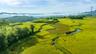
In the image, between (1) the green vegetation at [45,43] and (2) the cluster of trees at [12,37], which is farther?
(2) the cluster of trees at [12,37]

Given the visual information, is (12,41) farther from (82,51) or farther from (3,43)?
(82,51)

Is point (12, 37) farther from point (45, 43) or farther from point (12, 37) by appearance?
point (45, 43)

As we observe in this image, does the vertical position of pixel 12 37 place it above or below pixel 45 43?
above

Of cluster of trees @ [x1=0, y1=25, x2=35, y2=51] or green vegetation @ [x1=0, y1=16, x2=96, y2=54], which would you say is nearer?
green vegetation @ [x1=0, y1=16, x2=96, y2=54]

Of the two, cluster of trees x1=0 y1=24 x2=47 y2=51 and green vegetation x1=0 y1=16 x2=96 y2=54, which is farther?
cluster of trees x1=0 y1=24 x2=47 y2=51

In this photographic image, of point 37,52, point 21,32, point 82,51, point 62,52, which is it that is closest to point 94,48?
point 82,51

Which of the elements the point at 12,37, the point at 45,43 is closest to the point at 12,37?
the point at 12,37

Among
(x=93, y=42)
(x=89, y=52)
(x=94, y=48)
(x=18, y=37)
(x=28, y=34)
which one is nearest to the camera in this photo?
(x=89, y=52)

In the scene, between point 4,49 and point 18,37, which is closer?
point 4,49

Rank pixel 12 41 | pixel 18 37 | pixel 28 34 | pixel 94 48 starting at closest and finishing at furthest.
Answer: pixel 94 48 → pixel 12 41 → pixel 18 37 → pixel 28 34

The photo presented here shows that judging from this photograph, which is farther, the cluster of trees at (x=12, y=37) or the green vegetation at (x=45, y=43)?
the cluster of trees at (x=12, y=37)

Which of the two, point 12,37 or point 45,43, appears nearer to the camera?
point 45,43
